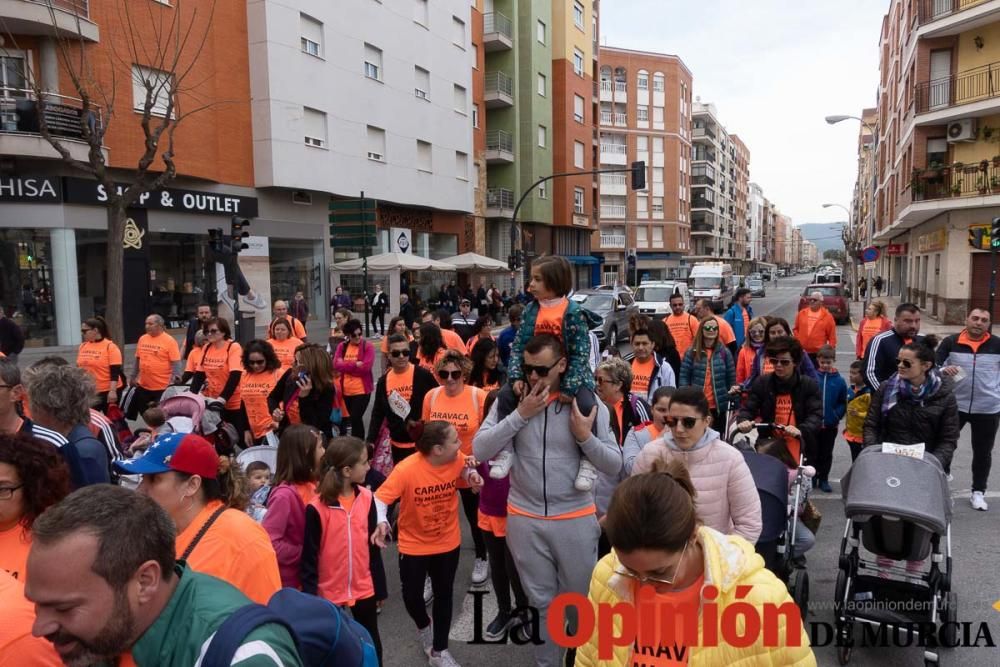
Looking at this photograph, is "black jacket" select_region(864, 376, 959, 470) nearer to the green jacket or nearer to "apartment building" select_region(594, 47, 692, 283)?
the green jacket

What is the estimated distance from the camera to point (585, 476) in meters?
3.33

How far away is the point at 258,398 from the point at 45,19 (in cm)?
1528

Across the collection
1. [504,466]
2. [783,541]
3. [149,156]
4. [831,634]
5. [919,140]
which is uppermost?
[919,140]

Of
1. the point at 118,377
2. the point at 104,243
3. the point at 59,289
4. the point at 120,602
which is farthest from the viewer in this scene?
the point at 104,243

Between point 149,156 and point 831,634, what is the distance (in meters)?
14.9

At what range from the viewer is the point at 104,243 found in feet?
63.1

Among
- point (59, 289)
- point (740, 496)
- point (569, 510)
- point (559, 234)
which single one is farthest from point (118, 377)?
point (559, 234)

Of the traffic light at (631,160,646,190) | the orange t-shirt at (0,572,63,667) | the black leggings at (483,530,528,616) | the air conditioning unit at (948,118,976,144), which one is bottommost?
the black leggings at (483,530,528,616)

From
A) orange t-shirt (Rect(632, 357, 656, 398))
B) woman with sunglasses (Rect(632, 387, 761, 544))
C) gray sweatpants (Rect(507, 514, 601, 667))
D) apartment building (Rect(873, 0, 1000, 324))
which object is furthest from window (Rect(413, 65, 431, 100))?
gray sweatpants (Rect(507, 514, 601, 667))

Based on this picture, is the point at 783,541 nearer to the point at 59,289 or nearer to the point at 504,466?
the point at 504,466

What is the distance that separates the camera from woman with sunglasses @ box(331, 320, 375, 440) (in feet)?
25.2

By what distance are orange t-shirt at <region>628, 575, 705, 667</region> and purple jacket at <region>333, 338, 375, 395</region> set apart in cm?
589

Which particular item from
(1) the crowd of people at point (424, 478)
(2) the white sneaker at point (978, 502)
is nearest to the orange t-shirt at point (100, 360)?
(1) the crowd of people at point (424, 478)

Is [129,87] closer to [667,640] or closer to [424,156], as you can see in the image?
[424,156]
